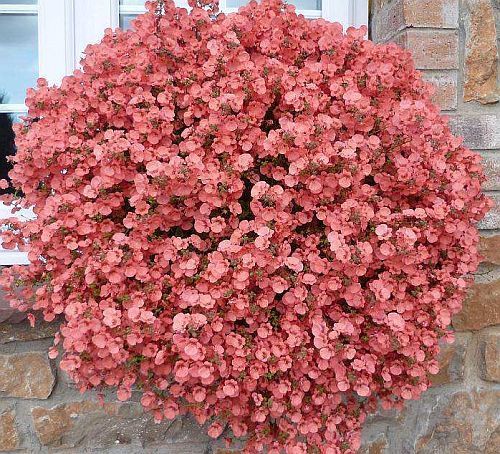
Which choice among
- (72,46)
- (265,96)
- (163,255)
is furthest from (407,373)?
(72,46)

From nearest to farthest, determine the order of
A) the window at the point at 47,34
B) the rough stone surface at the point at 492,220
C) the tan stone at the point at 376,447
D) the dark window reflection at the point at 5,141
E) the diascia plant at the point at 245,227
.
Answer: the diascia plant at the point at 245,227 → the tan stone at the point at 376,447 → the rough stone surface at the point at 492,220 → the window at the point at 47,34 → the dark window reflection at the point at 5,141

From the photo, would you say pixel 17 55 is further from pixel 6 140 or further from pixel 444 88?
pixel 444 88

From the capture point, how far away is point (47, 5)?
212 centimetres

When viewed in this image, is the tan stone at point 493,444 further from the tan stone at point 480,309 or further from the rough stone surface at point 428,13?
the rough stone surface at point 428,13

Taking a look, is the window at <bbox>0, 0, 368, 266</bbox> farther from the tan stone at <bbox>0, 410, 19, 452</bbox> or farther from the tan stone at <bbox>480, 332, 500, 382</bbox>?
the tan stone at <bbox>480, 332, 500, 382</bbox>

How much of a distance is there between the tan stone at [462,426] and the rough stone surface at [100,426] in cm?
80

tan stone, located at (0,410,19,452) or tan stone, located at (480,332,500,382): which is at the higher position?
tan stone, located at (480,332,500,382)

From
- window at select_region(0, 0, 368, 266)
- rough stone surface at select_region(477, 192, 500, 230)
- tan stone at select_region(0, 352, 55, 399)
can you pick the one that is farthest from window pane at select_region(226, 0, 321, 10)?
tan stone at select_region(0, 352, 55, 399)

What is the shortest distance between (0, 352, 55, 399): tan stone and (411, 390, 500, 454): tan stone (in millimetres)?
1210

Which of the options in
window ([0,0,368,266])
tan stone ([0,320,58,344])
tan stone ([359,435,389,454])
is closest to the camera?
tan stone ([0,320,58,344])

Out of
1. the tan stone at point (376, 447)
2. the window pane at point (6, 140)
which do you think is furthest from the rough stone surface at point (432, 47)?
the window pane at point (6, 140)

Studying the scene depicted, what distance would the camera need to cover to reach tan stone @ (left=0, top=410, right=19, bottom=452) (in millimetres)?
1759

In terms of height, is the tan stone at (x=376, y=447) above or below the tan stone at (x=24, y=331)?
below

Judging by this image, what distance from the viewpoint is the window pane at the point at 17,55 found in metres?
2.22
